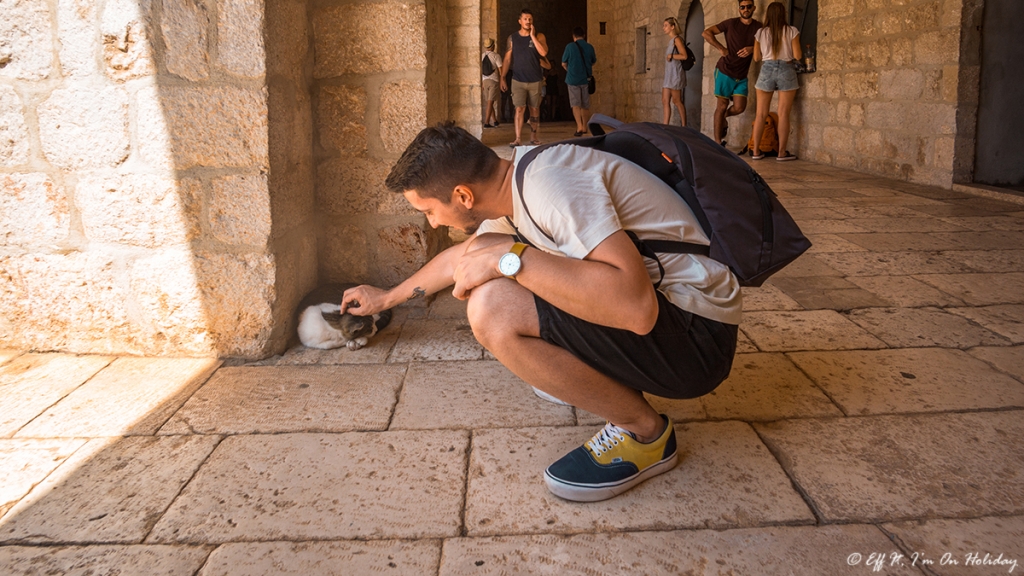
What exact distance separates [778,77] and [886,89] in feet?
4.81

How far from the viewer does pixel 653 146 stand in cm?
186

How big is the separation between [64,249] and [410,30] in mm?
1642

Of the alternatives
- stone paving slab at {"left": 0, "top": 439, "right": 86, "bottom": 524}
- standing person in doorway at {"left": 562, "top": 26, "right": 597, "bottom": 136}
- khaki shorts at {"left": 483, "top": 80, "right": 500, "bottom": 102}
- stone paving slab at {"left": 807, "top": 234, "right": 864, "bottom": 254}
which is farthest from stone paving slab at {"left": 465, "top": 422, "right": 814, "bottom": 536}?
khaki shorts at {"left": 483, "top": 80, "right": 500, "bottom": 102}

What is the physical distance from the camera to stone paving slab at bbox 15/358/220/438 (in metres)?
2.36

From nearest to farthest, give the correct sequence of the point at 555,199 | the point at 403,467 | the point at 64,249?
the point at 555,199, the point at 403,467, the point at 64,249

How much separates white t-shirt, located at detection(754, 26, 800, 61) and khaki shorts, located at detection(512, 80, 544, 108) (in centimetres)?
288

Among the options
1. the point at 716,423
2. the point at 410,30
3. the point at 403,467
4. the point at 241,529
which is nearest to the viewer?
the point at 241,529

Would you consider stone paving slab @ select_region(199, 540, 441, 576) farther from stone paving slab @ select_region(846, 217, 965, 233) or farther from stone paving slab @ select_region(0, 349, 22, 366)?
stone paving slab @ select_region(846, 217, 965, 233)

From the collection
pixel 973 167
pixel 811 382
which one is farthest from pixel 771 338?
pixel 973 167

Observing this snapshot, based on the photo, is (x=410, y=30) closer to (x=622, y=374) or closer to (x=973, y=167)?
(x=622, y=374)

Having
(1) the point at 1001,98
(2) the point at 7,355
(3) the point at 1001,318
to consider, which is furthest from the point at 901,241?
(2) the point at 7,355

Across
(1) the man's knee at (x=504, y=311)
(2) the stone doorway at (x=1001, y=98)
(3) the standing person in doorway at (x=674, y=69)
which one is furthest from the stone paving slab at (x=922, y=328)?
(3) the standing person in doorway at (x=674, y=69)

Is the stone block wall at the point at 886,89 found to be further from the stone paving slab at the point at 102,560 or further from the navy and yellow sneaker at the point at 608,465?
the stone paving slab at the point at 102,560

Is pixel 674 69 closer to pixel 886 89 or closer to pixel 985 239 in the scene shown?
pixel 886 89
